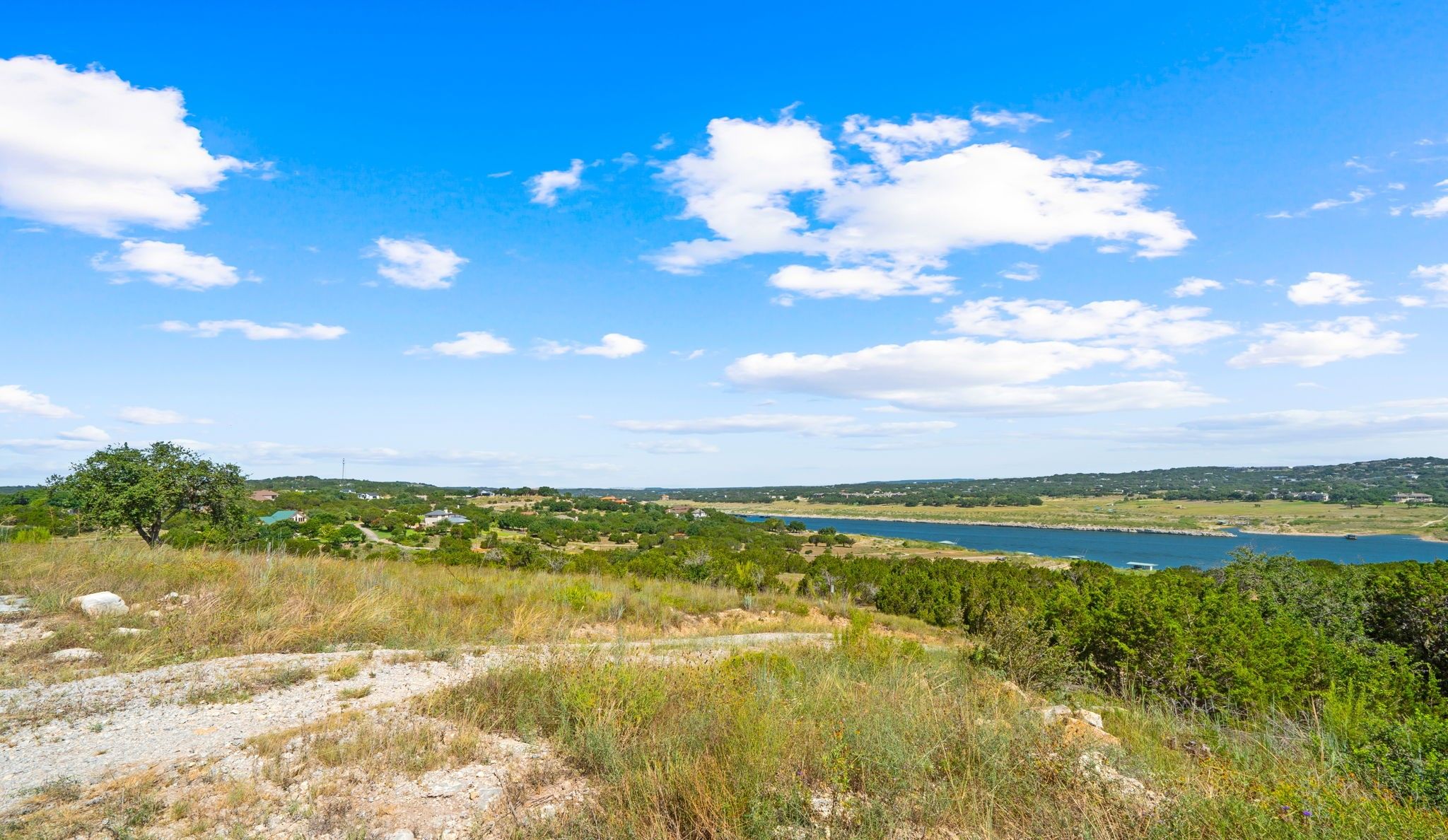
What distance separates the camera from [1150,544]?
108 meters

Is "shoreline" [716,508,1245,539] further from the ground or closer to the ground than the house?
closer to the ground

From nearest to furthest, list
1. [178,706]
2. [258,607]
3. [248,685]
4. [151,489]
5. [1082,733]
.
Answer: [1082,733], [178,706], [248,685], [258,607], [151,489]

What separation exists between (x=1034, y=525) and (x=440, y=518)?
118909mm

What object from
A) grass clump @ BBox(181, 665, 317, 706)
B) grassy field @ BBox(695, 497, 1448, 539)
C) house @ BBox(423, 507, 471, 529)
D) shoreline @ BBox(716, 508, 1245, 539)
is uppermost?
grass clump @ BBox(181, 665, 317, 706)

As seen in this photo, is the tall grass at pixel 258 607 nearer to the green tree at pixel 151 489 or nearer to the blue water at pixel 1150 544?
the green tree at pixel 151 489

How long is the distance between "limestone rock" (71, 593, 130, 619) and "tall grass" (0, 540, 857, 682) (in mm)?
130

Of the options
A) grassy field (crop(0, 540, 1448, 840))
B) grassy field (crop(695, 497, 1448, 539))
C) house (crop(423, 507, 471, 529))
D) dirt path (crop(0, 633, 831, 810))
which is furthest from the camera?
grassy field (crop(695, 497, 1448, 539))

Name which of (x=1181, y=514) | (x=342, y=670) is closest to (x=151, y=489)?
(x=342, y=670)

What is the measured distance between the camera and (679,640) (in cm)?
1205

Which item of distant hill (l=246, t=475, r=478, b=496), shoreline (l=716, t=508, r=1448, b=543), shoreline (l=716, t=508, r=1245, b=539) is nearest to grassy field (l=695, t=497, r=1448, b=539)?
shoreline (l=716, t=508, r=1448, b=543)

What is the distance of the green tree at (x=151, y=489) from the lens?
63.3 feet

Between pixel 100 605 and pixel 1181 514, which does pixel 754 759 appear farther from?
pixel 1181 514

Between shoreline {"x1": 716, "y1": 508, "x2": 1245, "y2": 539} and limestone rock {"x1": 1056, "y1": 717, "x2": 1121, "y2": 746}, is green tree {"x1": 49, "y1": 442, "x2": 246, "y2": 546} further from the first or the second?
shoreline {"x1": 716, "y1": 508, "x2": 1245, "y2": 539}

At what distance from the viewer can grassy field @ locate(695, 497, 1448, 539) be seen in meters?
104
